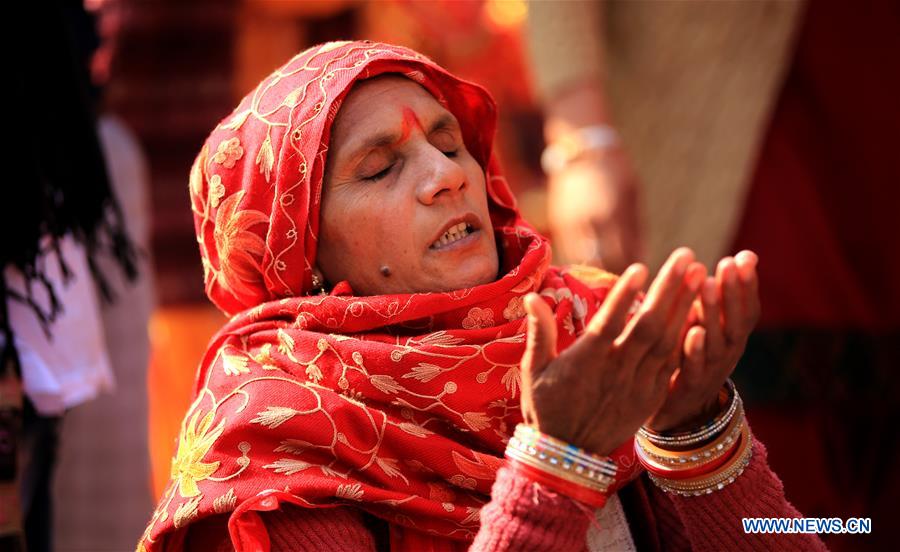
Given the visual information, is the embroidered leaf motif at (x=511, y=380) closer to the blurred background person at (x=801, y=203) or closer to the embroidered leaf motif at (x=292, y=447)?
the embroidered leaf motif at (x=292, y=447)

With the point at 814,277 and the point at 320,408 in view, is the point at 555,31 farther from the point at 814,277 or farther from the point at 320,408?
the point at 320,408

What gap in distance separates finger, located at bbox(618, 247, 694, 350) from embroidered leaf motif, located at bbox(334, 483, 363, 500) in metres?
0.59

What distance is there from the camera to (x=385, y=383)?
2016 mm

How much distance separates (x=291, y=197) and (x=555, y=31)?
1.72 meters

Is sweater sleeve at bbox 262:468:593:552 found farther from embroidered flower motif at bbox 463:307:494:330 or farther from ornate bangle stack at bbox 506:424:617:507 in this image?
embroidered flower motif at bbox 463:307:494:330

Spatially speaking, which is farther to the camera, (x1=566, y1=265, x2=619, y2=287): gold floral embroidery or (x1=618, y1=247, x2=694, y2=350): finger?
(x1=566, y1=265, x2=619, y2=287): gold floral embroidery

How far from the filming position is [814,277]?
10.4ft

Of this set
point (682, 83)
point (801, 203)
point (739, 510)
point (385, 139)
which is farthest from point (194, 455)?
point (682, 83)

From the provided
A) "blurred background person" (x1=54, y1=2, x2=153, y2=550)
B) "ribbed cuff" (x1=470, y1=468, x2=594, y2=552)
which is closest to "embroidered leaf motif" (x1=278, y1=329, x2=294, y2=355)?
"ribbed cuff" (x1=470, y1=468, x2=594, y2=552)

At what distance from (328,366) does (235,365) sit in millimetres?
215

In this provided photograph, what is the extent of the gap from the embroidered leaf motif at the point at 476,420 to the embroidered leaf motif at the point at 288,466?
0.29 m

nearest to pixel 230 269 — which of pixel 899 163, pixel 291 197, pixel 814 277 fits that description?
pixel 291 197

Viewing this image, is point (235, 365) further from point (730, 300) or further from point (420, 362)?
point (730, 300)

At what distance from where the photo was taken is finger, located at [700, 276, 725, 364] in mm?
1668
